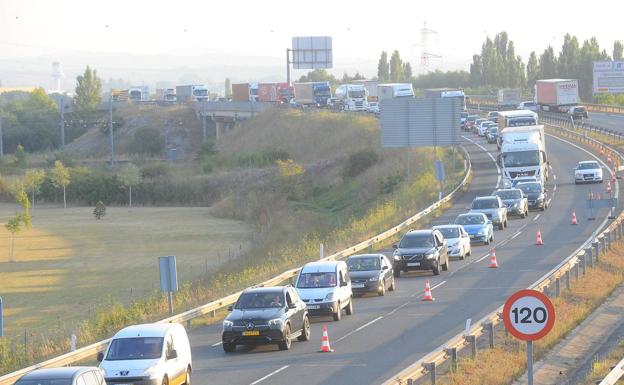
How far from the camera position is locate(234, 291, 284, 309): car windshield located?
26141mm

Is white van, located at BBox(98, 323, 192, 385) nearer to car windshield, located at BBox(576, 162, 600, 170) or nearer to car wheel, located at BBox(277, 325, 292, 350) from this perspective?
car wheel, located at BBox(277, 325, 292, 350)

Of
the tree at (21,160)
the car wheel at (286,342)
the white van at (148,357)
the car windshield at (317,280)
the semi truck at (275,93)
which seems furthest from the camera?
the semi truck at (275,93)

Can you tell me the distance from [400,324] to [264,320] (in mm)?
4992

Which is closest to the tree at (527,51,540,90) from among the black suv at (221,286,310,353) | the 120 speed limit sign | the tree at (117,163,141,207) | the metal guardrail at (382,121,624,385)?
the tree at (117,163,141,207)

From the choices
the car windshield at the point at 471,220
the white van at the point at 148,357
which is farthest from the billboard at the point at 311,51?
the white van at the point at 148,357

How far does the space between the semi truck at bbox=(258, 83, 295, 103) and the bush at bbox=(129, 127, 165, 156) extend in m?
15.0

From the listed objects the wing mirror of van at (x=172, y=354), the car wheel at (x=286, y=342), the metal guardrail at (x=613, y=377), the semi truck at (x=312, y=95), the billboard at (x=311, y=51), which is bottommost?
the car wheel at (x=286, y=342)

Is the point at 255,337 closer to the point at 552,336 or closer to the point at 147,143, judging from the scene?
the point at 552,336

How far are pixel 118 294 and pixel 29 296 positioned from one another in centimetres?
415

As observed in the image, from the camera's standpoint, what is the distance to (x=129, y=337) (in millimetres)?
20953

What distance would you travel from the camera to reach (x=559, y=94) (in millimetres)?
117000

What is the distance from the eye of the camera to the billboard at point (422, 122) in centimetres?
6462

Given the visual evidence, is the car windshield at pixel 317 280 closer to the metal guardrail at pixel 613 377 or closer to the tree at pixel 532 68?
the metal guardrail at pixel 613 377

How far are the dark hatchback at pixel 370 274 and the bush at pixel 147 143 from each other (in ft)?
412
